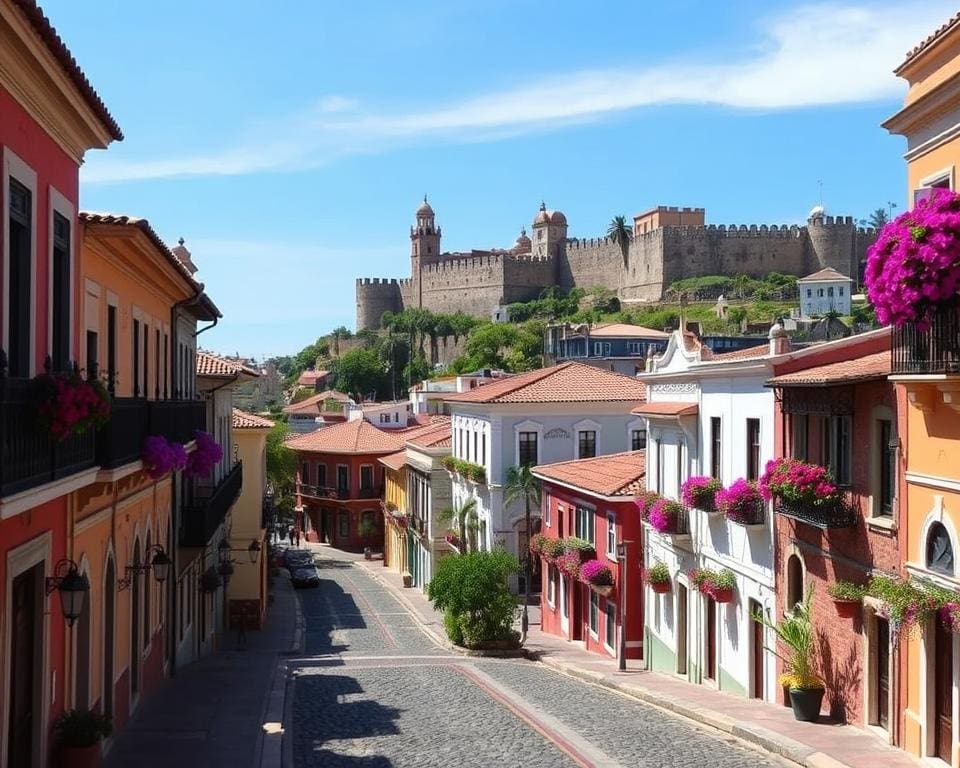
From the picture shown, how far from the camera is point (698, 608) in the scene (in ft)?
69.9

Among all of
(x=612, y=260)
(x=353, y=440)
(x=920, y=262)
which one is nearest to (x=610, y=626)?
(x=920, y=262)

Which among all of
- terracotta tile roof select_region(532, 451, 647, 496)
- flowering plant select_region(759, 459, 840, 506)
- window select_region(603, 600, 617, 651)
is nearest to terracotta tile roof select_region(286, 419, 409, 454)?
terracotta tile roof select_region(532, 451, 647, 496)

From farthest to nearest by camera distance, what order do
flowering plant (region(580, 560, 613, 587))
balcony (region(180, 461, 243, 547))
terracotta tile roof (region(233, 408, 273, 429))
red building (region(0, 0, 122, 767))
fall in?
terracotta tile roof (region(233, 408, 273, 429))
flowering plant (region(580, 560, 613, 587))
balcony (region(180, 461, 243, 547))
red building (region(0, 0, 122, 767))

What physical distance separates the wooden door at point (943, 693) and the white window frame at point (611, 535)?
1330 cm

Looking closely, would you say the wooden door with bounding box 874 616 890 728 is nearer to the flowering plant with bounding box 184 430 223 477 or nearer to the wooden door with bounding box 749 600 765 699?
the wooden door with bounding box 749 600 765 699

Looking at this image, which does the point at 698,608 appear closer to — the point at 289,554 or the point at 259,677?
the point at 259,677

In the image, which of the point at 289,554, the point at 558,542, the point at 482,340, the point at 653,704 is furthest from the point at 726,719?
the point at 482,340

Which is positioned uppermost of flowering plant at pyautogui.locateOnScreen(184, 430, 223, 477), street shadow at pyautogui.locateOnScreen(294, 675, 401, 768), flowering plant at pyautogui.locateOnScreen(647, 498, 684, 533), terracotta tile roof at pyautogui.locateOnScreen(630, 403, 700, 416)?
terracotta tile roof at pyautogui.locateOnScreen(630, 403, 700, 416)

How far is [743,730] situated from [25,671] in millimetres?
8504

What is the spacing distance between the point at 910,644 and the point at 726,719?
313cm

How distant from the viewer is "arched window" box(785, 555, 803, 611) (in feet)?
54.7

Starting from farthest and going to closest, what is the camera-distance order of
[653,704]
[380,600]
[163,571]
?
1. [380,600]
2. [653,704]
3. [163,571]

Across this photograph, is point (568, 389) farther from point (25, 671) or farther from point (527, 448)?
point (25, 671)

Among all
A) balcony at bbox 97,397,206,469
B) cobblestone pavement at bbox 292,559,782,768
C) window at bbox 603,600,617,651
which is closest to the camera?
balcony at bbox 97,397,206,469
